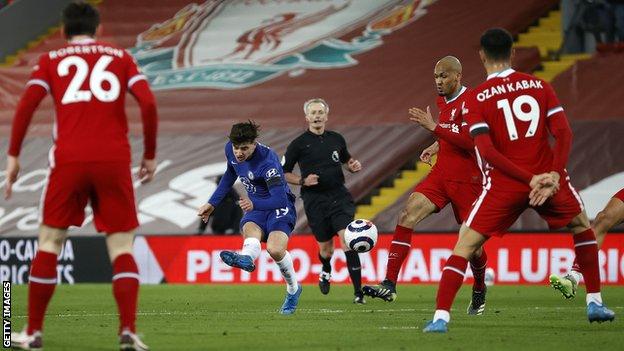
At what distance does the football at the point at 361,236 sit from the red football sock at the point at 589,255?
3.54 meters

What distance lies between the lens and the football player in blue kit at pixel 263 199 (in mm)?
11883

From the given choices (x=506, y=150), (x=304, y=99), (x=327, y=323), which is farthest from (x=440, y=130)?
(x=304, y=99)

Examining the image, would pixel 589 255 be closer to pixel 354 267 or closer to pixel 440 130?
pixel 440 130

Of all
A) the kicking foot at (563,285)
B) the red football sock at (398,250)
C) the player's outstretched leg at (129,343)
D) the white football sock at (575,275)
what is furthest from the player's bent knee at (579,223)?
the player's outstretched leg at (129,343)

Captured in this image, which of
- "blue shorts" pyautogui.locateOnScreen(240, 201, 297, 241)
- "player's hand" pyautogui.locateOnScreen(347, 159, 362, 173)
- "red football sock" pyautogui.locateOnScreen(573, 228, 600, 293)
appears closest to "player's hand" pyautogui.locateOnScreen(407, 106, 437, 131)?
"red football sock" pyautogui.locateOnScreen(573, 228, 600, 293)

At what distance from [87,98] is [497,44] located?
9.77ft

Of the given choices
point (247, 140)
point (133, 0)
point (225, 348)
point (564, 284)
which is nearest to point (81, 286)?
point (247, 140)

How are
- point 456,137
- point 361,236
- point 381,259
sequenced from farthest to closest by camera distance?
point 381,259
point 361,236
point 456,137

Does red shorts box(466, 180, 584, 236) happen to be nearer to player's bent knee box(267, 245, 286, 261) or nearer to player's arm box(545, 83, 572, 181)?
player's arm box(545, 83, 572, 181)

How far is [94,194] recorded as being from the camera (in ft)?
26.1

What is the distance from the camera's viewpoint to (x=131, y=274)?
313 inches

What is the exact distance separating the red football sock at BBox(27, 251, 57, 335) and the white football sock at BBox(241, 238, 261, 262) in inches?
144

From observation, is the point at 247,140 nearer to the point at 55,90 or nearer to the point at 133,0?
the point at 55,90

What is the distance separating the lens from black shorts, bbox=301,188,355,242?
1459 centimetres
